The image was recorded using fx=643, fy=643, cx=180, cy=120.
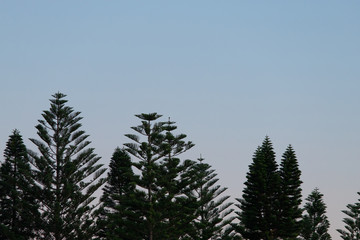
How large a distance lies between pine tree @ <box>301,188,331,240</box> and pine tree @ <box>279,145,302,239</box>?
8239 mm

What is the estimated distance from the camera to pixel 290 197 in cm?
4747

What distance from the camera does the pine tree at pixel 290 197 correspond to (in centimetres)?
4609

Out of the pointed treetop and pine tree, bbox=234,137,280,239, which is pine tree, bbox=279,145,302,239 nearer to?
pine tree, bbox=234,137,280,239

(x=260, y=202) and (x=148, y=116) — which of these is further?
(x=260, y=202)

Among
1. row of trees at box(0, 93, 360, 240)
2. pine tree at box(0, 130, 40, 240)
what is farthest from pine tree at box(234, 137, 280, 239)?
pine tree at box(0, 130, 40, 240)

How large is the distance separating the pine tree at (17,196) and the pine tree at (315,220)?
24845 mm

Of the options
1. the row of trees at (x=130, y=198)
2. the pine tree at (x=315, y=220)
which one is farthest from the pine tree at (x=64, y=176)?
the pine tree at (x=315, y=220)

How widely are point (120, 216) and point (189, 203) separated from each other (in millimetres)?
4336

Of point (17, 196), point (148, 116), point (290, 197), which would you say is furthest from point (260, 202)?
point (17, 196)

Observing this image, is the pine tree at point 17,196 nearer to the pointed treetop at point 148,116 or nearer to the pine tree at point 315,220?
the pointed treetop at point 148,116

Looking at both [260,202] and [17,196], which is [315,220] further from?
[17,196]

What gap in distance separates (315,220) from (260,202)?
12227 millimetres

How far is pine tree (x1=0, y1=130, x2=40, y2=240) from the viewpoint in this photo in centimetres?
4038

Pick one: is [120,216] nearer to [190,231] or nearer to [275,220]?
[190,231]
